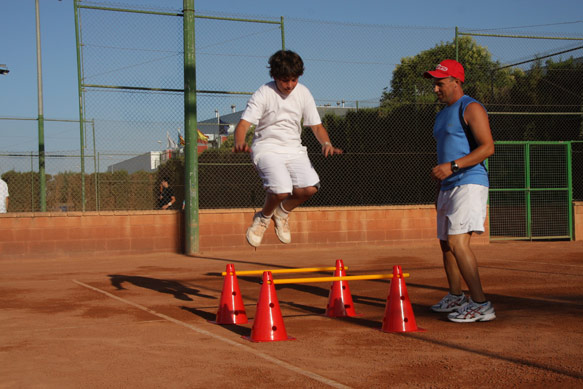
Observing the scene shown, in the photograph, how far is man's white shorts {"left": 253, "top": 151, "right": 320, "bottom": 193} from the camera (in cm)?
625

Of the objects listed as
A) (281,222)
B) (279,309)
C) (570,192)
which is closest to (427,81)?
(570,192)

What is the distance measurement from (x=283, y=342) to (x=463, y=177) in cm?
216

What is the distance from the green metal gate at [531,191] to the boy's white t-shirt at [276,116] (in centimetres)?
1054

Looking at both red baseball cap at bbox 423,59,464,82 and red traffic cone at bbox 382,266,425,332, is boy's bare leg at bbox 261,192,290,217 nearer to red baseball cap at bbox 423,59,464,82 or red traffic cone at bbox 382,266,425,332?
red traffic cone at bbox 382,266,425,332

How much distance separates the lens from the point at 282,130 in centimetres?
638

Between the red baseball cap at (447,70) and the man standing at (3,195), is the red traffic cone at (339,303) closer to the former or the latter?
the red baseball cap at (447,70)

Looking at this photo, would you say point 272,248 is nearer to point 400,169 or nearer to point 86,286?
point 400,169

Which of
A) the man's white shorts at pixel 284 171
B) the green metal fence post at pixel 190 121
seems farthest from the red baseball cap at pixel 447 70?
the green metal fence post at pixel 190 121

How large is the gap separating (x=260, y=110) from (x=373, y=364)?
280 cm

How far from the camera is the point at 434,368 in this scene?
4.26 m

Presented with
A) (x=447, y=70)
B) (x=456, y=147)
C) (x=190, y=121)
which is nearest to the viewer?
(x=456, y=147)

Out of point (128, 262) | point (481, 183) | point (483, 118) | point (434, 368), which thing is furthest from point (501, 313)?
point (128, 262)

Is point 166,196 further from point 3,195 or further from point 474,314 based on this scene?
point 474,314

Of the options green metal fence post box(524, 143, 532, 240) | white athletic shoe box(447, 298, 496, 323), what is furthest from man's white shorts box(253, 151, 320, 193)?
green metal fence post box(524, 143, 532, 240)
